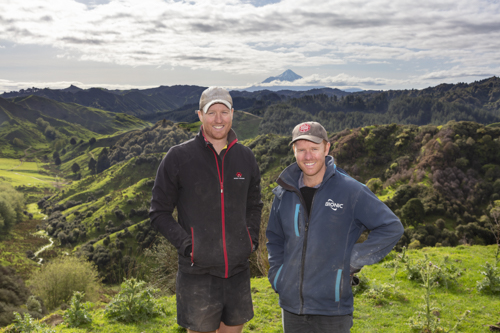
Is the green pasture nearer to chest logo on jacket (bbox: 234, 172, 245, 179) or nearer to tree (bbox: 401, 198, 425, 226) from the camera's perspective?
tree (bbox: 401, 198, 425, 226)

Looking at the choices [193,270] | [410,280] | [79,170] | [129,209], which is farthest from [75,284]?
[79,170]

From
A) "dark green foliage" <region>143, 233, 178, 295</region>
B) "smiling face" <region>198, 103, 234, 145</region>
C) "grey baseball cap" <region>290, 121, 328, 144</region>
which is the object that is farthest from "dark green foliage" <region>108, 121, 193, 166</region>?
"grey baseball cap" <region>290, 121, 328, 144</region>

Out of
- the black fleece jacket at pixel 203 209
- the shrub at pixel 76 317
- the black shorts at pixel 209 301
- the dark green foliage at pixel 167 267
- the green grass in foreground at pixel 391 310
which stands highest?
the black fleece jacket at pixel 203 209

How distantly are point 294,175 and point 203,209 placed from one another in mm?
1042

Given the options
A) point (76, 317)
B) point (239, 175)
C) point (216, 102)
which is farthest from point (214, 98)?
point (76, 317)

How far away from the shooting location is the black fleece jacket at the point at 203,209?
322 centimetres

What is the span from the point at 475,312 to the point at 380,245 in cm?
717

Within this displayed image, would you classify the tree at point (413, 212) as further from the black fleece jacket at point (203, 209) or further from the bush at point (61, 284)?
the black fleece jacket at point (203, 209)

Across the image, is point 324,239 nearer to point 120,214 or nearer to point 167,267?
point 167,267

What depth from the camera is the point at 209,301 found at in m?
3.23

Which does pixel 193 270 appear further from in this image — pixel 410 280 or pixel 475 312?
pixel 410 280

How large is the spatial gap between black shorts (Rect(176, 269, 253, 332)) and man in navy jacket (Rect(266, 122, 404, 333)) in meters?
0.57

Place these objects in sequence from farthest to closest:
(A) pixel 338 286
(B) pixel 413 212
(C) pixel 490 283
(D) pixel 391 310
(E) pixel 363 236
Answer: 1. (B) pixel 413 212
2. (E) pixel 363 236
3. (C) pixel 490 283
4. (D) pixel 391 310
5. (A) pixel 338 286

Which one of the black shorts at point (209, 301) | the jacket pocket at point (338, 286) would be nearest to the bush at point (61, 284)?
the black shorts at point (209, 301)
